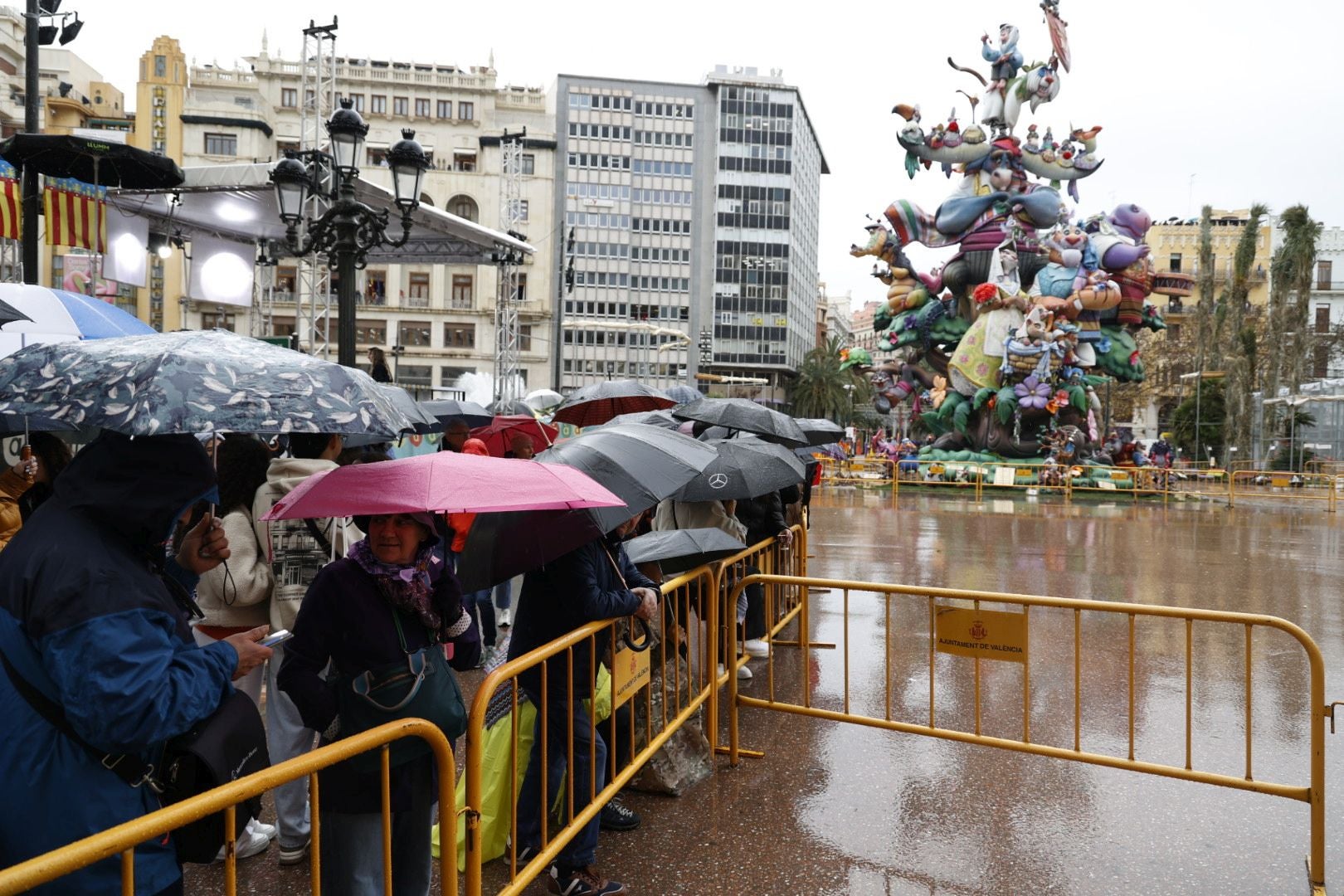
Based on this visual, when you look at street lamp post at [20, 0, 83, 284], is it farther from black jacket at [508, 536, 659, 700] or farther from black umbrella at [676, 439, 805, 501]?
black jacket at [508, 536, 659, 700]

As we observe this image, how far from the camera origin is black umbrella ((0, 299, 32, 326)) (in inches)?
202

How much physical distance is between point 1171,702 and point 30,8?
450 inches

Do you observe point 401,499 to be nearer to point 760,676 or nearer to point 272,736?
point 272,736

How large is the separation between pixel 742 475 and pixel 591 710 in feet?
8.44

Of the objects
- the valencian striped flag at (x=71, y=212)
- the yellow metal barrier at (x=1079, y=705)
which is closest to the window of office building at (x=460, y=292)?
the valencian striped flag at (x=71, y=212)

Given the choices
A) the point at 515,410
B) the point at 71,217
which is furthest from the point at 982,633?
the point at 71,217

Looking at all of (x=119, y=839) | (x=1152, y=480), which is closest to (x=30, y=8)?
(x=119, y=839)

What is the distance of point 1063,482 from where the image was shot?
26.9m

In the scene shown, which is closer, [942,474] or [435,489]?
[435,489]

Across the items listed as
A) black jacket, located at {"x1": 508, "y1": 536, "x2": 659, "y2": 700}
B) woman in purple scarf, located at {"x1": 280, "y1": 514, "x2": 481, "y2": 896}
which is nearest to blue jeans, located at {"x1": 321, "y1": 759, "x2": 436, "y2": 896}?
woman in purple scarf, located at {"x1": 280, "y1": 514, "x2": 481, "y2": 896}

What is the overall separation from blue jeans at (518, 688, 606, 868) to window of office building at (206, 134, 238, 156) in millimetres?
64441

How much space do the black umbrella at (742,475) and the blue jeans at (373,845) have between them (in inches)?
120

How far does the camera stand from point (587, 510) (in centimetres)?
383

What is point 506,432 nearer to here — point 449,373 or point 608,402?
point 608,402
